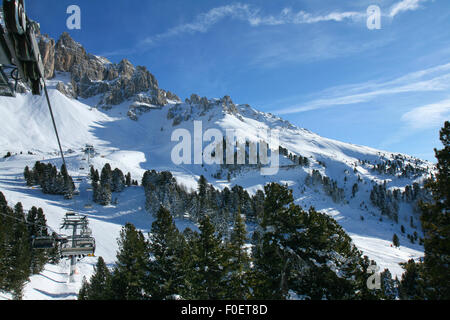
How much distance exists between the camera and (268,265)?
15.5 meters

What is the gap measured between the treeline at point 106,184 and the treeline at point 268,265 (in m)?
65.5

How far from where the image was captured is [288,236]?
1515 centimetres

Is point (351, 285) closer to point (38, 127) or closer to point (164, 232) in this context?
point (164, 232)

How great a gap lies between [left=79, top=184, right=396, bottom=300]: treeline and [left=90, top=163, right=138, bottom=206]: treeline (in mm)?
65504

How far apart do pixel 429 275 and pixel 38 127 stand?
238m

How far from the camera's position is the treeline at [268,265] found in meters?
14.9

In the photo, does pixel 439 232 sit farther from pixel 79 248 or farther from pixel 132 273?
pixel 79 248

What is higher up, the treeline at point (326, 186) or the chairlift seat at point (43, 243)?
the treeline at point (326, 186)

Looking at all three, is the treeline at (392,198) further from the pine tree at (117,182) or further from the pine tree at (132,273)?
the pine tree at (132,273)

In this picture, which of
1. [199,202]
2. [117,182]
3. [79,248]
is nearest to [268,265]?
[79,248]

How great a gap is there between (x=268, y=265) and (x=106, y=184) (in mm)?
77903

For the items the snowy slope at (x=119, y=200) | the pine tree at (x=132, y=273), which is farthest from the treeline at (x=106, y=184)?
the pine tree at (x=132, y=273)

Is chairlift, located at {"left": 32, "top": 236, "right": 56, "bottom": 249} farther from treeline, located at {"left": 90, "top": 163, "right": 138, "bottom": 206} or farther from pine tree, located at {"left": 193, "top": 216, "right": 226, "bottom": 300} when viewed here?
treeline, located at {"left": 90, "top": 163, "right": 138, "bottom": 206}

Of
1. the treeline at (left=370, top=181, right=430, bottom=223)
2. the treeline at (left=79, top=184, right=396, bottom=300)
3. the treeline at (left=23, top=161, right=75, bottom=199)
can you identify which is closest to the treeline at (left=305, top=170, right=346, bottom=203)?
the treeline at (left=370, top=181, right=430, bottom=223)
